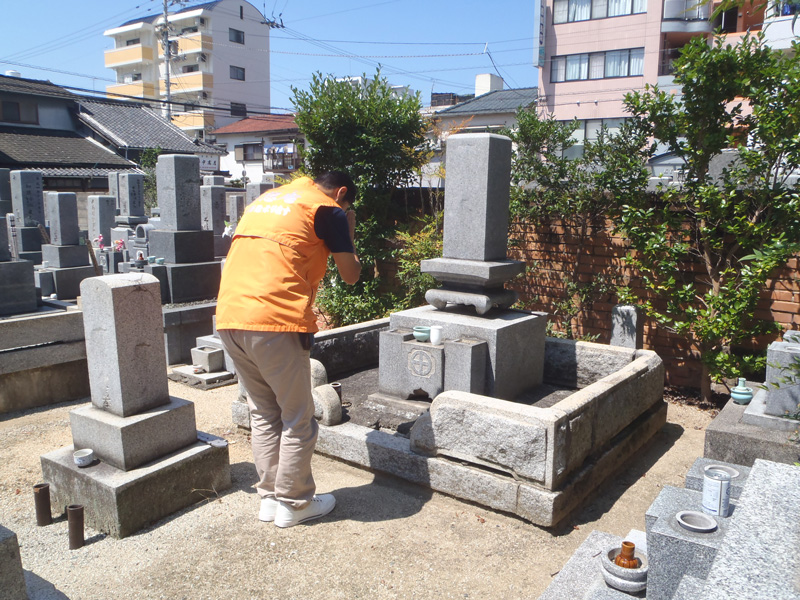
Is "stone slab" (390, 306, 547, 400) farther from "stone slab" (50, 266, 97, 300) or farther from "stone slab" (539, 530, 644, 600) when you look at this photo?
"stone slab" (50, 266, 97, 300)

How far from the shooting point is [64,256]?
36.6 ft

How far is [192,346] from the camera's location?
23.9ft

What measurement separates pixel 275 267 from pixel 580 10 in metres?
25.1

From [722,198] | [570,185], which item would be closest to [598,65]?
[570,185]

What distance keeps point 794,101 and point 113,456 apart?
5.77 meters

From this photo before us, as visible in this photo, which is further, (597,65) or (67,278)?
(597,65)

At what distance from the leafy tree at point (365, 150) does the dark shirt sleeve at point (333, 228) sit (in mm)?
4651

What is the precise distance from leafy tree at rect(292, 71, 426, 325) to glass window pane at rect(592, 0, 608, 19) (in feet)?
62.4

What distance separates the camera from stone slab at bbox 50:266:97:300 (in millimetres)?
10938

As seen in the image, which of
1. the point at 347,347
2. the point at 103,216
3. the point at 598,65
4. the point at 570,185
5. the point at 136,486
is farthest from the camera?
the point at 598,65

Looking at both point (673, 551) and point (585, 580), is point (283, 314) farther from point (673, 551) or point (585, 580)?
point (673, 551)

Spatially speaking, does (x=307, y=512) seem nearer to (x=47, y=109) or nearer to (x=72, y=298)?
(x=72, y=298)

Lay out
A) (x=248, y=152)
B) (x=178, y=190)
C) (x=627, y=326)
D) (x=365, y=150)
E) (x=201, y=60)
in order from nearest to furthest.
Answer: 1. (x=627, y=326)
2. (x=178, y=190)
3. (x=365, y=150)
4. (x=248, y=152)
5. (x=201, y=60)

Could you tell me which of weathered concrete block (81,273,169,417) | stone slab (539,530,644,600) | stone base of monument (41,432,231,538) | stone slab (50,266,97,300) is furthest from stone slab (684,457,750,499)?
stone slab (50,266,97,300)
